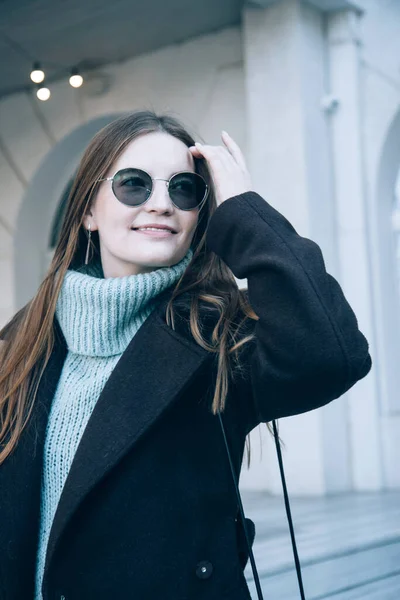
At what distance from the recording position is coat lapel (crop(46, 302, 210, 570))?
5.11 ft

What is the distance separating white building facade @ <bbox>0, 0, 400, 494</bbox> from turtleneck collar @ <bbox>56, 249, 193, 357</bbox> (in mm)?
3841

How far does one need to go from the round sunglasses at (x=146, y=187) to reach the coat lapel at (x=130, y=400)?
26cm

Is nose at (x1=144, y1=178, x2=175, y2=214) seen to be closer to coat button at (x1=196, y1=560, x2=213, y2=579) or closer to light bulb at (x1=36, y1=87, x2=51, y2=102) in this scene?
coat button at (x1=196, y1=560, x2=213, y2=579)

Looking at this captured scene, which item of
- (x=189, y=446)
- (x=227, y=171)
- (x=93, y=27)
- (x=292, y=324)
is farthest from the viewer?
(x=93, y=27)

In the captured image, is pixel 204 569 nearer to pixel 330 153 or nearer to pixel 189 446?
pixel 189 446

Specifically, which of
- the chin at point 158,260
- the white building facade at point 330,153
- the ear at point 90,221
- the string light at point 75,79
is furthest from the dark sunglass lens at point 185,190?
the string light at point 75,79

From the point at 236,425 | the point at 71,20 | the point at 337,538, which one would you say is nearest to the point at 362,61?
the point at 71,20

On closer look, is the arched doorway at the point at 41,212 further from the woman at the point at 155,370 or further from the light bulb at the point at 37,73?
the woman at the point at 155,370

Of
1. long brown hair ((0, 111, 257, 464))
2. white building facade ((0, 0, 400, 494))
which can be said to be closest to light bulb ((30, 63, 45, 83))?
white building facade ((0, 0, 400, 494))

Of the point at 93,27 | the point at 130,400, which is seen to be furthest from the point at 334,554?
the point at 93,27

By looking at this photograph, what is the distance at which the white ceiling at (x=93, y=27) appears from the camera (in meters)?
6.20

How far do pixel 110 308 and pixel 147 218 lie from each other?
8.6 inches

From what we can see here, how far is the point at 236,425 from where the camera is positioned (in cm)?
166

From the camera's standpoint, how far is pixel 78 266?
202cm
